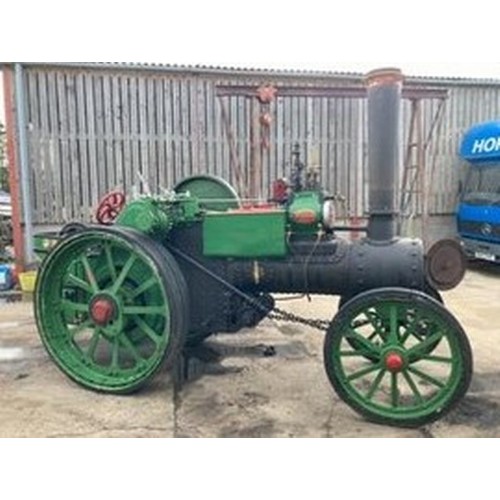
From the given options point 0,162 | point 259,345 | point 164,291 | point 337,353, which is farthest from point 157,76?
point 0,162

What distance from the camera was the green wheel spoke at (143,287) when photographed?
12.4 feet

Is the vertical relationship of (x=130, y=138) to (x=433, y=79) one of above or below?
below

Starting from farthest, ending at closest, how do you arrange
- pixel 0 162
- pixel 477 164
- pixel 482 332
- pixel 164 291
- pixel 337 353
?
pixel 0 162
pixel 477 164
pixel 482 332
pixel 164 291
pixel 337 353

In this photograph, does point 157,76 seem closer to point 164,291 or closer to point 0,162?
point 164,291

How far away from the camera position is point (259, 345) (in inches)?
193

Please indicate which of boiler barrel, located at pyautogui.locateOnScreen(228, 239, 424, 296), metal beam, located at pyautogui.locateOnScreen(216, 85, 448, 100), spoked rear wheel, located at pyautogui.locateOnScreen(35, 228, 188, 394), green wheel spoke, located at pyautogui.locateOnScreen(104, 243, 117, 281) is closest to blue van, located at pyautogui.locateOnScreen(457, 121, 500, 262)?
metal beam, located at pyautogui.locateOnScreen(216, 85, 448, 100)

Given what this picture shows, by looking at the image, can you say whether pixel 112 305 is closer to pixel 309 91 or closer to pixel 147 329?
pixel 147 329

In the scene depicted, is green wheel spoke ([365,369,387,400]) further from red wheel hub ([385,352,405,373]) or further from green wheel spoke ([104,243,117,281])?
green wheel spoke ([104,243,117,281])

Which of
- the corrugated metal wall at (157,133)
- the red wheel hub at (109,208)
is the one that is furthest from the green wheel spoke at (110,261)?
the corrugated metal wall at (157,133)

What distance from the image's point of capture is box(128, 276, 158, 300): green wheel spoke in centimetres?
377

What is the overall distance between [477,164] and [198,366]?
20.8 feet

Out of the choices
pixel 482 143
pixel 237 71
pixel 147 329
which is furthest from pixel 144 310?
pixel 482 143

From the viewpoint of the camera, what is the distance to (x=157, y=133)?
26.6 feet

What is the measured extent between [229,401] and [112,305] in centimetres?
101
